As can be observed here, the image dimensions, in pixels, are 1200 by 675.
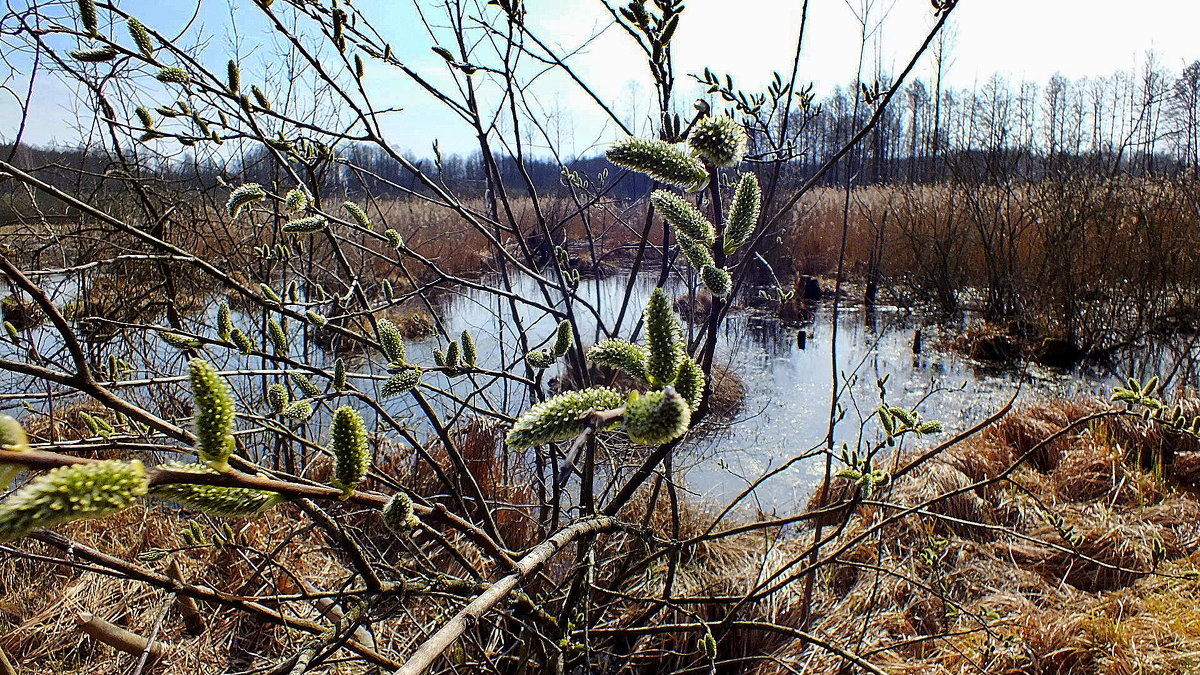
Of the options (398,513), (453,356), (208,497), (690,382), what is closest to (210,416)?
(208,497)

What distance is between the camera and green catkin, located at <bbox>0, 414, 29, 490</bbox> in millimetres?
379

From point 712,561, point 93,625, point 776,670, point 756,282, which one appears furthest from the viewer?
point 756,282

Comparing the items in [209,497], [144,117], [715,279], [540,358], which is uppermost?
[144,117]

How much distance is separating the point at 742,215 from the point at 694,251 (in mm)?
66

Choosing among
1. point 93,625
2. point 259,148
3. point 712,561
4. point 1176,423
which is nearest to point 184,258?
point 93,625

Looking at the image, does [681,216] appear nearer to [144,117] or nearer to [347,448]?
[347,448]

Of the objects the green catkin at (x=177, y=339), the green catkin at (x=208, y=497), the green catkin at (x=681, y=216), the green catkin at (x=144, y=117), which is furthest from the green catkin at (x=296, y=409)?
the green catkin at (x=144, y=117)

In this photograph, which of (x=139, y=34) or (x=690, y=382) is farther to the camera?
(x=139, y=34)

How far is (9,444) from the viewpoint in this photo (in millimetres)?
392

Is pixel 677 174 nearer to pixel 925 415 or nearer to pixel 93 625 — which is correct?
pixel 93 625

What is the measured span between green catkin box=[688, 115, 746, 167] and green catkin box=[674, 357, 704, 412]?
0.65ft

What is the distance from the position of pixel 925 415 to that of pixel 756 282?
197 inches

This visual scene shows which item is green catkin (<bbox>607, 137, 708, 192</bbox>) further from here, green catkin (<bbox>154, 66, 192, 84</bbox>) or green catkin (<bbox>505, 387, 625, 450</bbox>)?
green catkin (<bbox>154, 66, 192, 84</bbox>)

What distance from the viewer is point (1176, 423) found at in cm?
114
